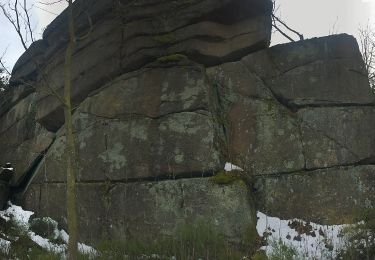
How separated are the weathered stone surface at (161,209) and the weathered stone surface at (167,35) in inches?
122

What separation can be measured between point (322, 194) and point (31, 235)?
650cm

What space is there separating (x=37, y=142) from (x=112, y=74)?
3339 mm

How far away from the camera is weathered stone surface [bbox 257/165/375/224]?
8844 mm

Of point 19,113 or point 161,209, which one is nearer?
point 161,209

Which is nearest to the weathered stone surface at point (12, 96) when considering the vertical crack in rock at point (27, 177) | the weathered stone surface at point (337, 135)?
the vertical crack in rock at point (27, 177)

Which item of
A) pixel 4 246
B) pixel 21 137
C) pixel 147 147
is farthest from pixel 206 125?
pixel 21 137

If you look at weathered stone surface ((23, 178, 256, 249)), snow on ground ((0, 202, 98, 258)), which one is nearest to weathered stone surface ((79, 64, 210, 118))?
weathered stone surface ((23, 178, 256, 249))

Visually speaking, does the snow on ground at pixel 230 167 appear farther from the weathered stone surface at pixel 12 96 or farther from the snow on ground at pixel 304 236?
the weathered stone surface at pixel 12 96

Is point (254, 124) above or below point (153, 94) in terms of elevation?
below

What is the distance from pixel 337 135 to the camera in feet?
30.9

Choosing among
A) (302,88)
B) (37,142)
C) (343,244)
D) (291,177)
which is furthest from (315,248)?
(37,142)

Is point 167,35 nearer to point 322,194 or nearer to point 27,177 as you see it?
point 322,194

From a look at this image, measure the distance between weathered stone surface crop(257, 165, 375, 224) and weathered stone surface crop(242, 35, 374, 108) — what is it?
1623mm

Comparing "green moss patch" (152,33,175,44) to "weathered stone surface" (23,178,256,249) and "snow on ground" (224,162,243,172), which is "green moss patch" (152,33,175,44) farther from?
"weathered stone surface" (23,178,256,249)
